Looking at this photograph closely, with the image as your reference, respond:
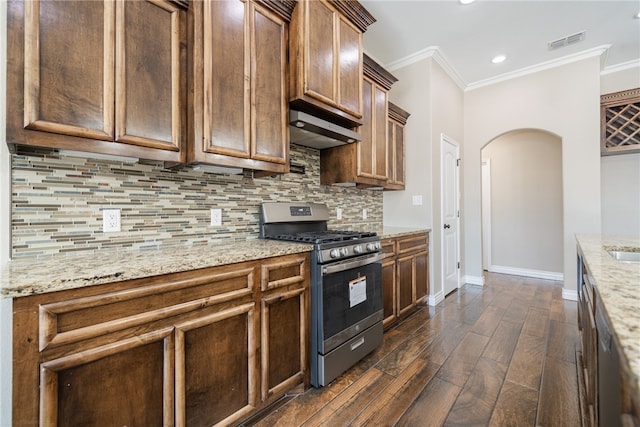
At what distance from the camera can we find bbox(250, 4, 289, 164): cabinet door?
1.75 metres

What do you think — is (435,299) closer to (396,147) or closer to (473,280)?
(473,280)

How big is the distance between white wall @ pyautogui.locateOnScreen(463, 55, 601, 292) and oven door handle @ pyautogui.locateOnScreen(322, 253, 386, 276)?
2.87 m

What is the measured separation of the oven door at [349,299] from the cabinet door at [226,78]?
953mm

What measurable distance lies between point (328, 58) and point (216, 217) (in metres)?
1.43

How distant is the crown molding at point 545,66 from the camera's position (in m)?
3.37

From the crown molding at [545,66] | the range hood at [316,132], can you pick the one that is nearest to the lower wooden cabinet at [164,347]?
the range hood at [316,132]

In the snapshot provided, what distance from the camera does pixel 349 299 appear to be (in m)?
1.91

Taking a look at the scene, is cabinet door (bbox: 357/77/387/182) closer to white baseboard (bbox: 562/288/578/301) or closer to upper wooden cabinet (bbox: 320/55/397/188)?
upper wooden cabinet (bbox: 320/55/397/188)

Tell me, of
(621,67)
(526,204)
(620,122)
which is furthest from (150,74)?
(621,67)

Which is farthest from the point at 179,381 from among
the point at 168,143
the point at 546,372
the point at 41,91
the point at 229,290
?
the point at 546,372

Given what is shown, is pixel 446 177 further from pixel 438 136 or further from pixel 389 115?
pixel 389 115

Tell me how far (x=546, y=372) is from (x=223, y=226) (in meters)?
2.46

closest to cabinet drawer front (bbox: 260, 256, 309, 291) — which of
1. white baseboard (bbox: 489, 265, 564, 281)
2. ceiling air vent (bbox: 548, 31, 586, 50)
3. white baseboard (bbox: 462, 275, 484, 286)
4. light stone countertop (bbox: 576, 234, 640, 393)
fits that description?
light stone countertop (bbox: 576, 234, 640, 393)

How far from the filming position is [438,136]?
3518 mm
